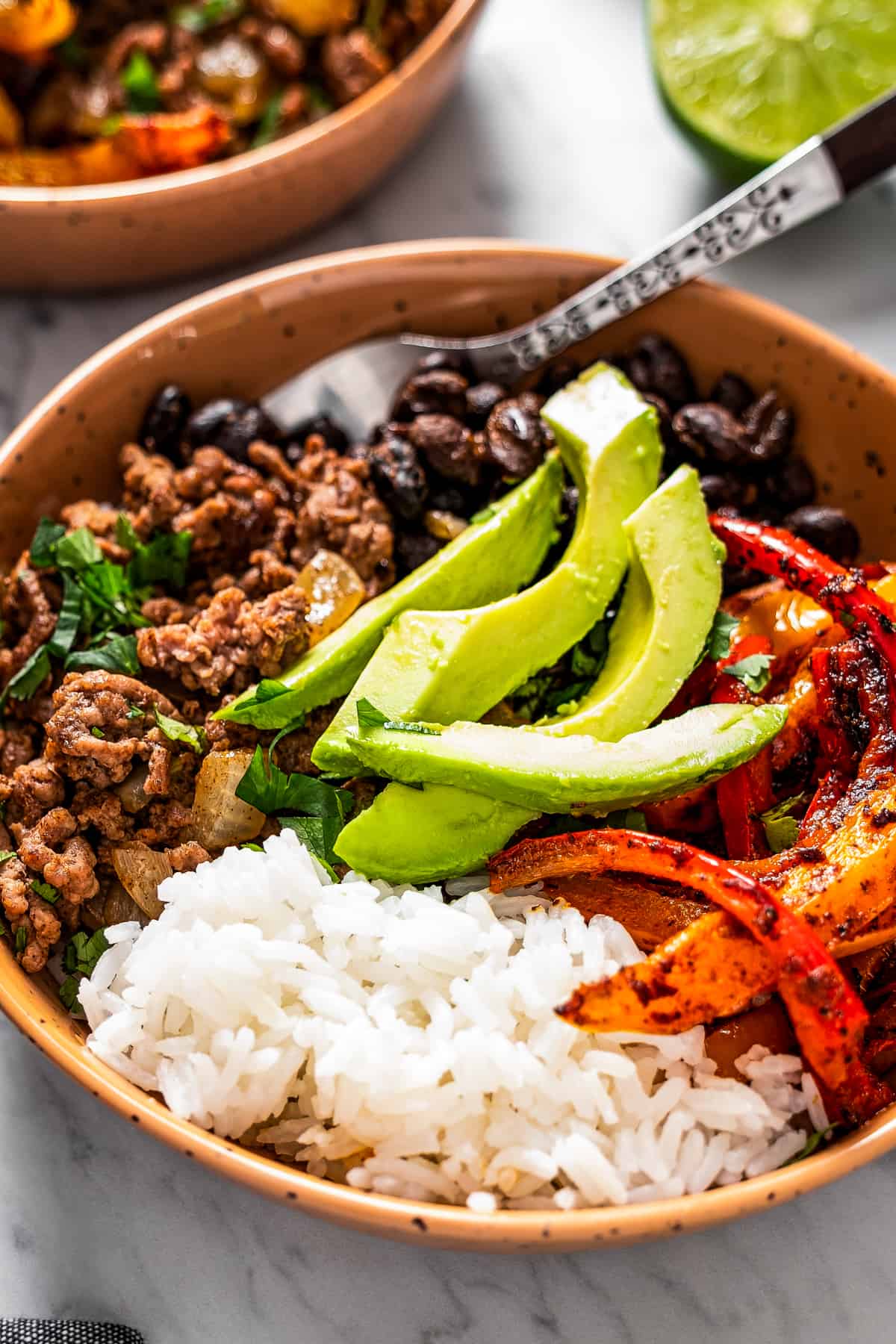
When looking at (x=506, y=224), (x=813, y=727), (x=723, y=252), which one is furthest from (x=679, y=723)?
(x=506, y=224)

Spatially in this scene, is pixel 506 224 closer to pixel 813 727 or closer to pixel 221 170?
pixel 221 170

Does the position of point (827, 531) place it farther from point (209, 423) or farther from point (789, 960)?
point (209, 423)

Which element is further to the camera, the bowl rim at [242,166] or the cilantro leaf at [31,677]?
the bowl rim at [242,166]

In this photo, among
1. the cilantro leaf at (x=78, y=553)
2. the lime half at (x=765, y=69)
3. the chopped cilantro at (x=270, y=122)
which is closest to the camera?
the cilantro leaf at (x=78, y=553)

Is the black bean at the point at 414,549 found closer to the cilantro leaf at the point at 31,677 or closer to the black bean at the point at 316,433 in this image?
the black bean at the point at 316,433

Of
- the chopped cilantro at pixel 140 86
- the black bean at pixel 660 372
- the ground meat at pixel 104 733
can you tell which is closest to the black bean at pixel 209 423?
the ground meat at pixel 104 733

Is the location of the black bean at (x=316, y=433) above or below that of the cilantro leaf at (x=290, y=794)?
above

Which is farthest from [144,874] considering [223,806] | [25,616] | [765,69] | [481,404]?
[765,69]
